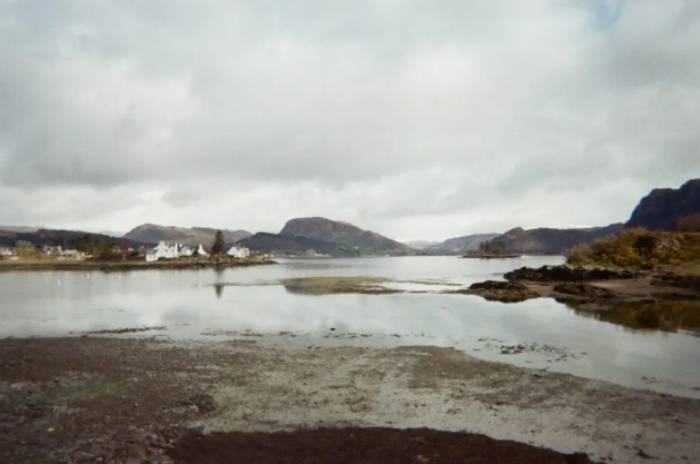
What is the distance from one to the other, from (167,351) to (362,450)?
779 inches

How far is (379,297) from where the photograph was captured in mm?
66500

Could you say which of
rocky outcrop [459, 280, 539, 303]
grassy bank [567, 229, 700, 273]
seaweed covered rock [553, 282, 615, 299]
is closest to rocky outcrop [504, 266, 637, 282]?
grassy bank [567, 229, 700, 273]

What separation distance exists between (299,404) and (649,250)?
135469mm

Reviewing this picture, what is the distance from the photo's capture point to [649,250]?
406ft

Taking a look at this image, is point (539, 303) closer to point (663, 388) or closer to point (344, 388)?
point (663, 388)

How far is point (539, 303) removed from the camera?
59.3 meters

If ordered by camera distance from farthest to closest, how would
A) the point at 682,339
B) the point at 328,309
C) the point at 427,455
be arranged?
1. the point at 328,309
2. the point at 682,339
3. the point at 427,455

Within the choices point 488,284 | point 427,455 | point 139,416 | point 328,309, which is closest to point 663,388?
point 427,455

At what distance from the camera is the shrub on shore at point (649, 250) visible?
11631 centimetres

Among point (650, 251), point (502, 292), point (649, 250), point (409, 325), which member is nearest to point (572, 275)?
point (502, 292)

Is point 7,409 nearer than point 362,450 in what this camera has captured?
No

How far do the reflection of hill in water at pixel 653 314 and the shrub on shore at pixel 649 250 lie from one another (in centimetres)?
7051

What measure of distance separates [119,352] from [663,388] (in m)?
30.4

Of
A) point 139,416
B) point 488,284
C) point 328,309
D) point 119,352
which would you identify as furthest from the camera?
point 488,284
